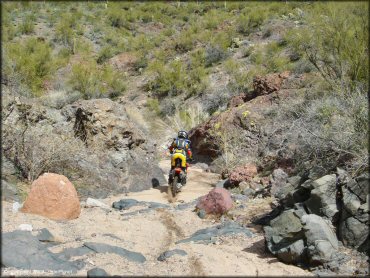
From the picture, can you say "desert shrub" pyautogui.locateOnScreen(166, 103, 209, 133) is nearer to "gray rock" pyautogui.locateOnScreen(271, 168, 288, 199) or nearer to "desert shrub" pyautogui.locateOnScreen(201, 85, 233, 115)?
"desert shrub" pyautogui.locateOnScreen(201, 85, 233, 115)

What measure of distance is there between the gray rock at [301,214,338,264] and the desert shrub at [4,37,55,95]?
1432cm

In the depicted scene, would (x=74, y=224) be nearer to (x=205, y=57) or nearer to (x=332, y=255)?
(x=332, y=255)

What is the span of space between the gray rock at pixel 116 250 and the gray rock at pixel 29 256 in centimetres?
47

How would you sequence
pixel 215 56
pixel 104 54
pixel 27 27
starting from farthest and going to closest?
pixel 27 27
pixel 104 54
pixel 215 56

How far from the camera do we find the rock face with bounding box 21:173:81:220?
6324mm

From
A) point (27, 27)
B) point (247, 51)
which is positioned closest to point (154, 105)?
point (247, 51)

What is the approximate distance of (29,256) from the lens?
172 inches

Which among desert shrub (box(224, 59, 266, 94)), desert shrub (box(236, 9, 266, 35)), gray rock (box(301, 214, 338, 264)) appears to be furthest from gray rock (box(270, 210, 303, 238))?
desert shrub (box(236, 9, 266, 35))

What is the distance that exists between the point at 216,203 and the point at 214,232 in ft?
3.95

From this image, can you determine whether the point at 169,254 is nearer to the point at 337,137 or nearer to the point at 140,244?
the point at 140,244

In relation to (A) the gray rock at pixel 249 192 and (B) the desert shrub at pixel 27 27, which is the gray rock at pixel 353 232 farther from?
(B) the desert shrub at pixel 27 27

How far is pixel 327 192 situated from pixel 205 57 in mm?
18260

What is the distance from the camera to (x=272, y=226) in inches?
206

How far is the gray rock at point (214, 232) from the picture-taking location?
18.9ft
